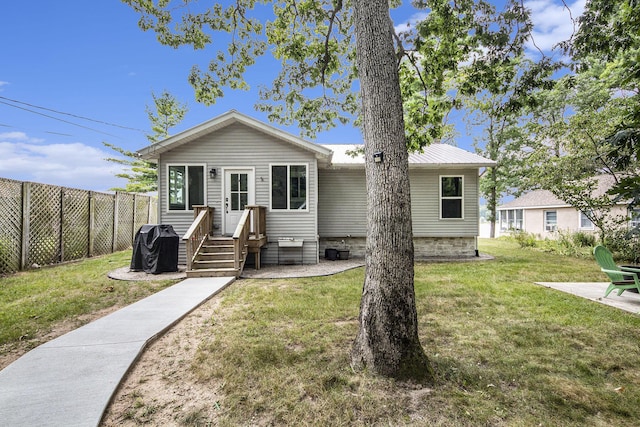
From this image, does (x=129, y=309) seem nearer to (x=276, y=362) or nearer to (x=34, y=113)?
(x=276, y=362)

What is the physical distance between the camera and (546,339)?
3.55 meters

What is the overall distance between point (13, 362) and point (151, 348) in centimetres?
119

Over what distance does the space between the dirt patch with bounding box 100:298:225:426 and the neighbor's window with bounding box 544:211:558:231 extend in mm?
21022

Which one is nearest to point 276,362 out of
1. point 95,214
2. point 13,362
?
point 13,362

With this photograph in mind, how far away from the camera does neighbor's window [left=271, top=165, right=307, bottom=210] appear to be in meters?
9.16

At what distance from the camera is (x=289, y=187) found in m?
9.21

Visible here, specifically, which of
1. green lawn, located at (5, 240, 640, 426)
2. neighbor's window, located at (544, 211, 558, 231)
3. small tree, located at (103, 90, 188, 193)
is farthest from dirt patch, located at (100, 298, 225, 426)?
neighbor's window, located at (544, 211, 558, 231)

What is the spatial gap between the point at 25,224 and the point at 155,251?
10.7ft

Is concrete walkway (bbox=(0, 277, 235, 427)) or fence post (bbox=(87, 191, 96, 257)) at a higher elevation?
fence post (bbox=(87, 191, 96, 257))

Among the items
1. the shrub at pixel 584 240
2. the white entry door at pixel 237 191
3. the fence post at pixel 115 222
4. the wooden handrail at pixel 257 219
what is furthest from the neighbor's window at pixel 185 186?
the shrub at pixel 584 240

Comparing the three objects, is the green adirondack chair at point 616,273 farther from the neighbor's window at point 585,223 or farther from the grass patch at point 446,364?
the neighbor's window at point 585,223

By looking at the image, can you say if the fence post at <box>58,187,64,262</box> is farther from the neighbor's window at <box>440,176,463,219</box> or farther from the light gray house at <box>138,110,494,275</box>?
the neighbor's window at <box>440,176,463,219</box>

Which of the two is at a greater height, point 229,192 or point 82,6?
point 82,6

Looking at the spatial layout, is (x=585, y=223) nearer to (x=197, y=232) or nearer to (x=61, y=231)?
(x=197, y=232)
